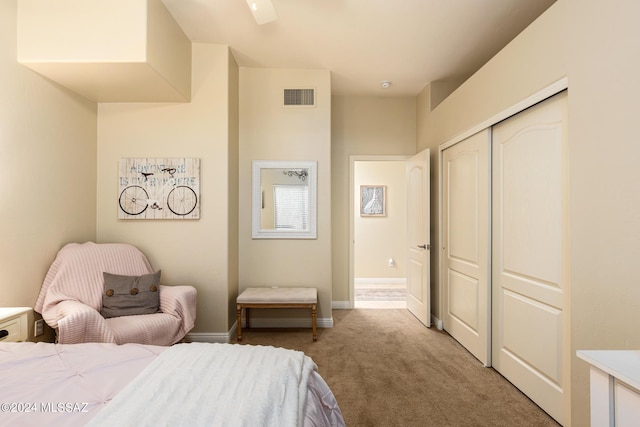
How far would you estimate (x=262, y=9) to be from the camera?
2.19 metres

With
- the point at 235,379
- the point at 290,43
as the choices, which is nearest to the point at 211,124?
the point at 290,43

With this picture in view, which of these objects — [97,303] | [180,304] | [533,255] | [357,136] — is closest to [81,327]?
[97,303]

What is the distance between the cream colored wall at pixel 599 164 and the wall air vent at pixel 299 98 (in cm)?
212

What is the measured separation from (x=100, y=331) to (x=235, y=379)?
1.53m

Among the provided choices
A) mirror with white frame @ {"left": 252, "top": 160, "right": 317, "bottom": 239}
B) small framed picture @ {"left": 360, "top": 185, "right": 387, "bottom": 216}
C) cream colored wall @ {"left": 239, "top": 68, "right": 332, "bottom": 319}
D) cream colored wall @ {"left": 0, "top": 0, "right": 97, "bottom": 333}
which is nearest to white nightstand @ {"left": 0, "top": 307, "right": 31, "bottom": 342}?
cream colored wall @ {"left": 0, "top": 0, "right": 97, "bottom": 333}

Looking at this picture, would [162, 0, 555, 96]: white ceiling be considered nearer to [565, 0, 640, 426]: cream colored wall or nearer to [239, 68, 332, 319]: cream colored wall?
Answer: [239, 68, 332, 319]: cream colored wall

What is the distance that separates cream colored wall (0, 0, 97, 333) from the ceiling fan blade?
64.2 inches

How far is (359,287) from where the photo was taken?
5.73 metres

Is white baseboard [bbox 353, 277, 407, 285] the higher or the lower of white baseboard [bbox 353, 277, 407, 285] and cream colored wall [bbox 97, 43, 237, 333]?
the lower

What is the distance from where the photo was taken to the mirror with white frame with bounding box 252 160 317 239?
3.55 metres

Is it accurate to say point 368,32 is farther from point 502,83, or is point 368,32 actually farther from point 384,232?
point 384,232

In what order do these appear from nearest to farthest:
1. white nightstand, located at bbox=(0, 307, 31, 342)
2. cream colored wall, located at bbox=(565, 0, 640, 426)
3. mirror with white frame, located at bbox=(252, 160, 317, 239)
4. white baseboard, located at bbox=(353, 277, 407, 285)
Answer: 1. cream colored wall, located at bbox=(565, 0, 640, 426)
2. white nightstand, located at bbox=(0, 307, 31, 342)
3. mirror with white frame, located at bbox=(252, 160, 317, 239)
4. white baseboard, located at bbox=(353, 277, 407, 285)

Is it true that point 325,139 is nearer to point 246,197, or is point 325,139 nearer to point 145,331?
point 246,197

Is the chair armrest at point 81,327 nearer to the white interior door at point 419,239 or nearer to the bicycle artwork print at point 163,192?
the bicycle artwork print at point 163,192
